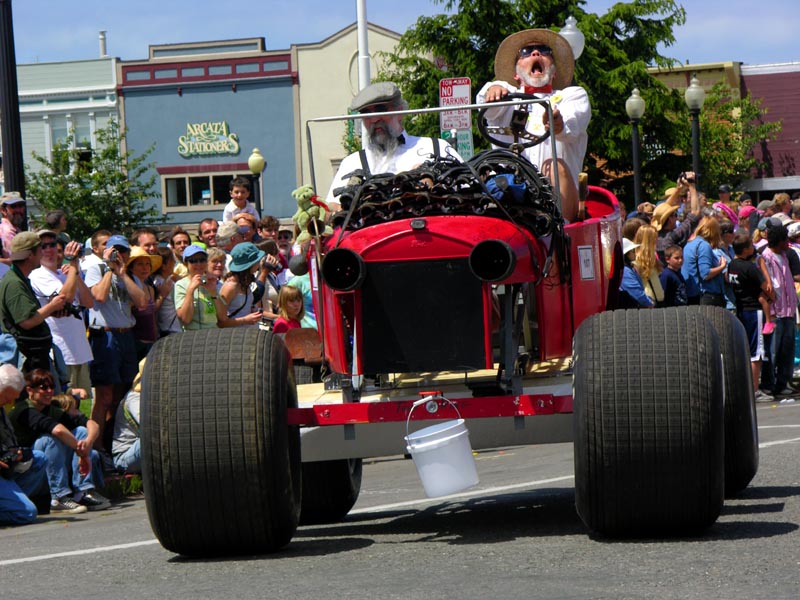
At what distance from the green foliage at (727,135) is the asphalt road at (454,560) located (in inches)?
1787

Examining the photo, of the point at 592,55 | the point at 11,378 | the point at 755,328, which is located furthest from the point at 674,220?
the point at 592,55

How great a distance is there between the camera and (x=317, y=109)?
208 feet

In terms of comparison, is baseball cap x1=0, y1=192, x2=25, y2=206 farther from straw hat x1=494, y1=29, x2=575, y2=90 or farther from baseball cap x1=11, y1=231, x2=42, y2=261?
straw hat x1=494, y1=29, x2=575, y2=90

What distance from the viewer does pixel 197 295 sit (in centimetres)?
1323

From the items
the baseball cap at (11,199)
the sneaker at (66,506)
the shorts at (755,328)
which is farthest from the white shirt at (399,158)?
the shorts at (755,328)

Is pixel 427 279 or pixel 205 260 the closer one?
pixel 427 279

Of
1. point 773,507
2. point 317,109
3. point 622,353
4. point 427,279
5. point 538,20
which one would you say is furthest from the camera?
point 317,109

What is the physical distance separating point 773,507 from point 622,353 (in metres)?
1.81

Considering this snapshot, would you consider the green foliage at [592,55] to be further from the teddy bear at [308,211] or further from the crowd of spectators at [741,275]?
the teddy bear at [308,211]

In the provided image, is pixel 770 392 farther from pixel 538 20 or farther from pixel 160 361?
pixel 538 20

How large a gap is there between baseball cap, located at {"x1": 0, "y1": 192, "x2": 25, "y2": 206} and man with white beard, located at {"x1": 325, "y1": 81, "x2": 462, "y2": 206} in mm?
5701

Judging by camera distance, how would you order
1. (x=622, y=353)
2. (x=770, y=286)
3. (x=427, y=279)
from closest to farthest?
(x=622, y=353) < (x=427, y=279) < (x=770, y=286)

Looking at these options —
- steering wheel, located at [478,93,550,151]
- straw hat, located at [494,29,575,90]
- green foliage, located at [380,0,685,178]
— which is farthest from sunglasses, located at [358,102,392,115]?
green foliage, located at [380,0,685,178]

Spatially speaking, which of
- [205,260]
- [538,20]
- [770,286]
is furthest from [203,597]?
[538,20]
